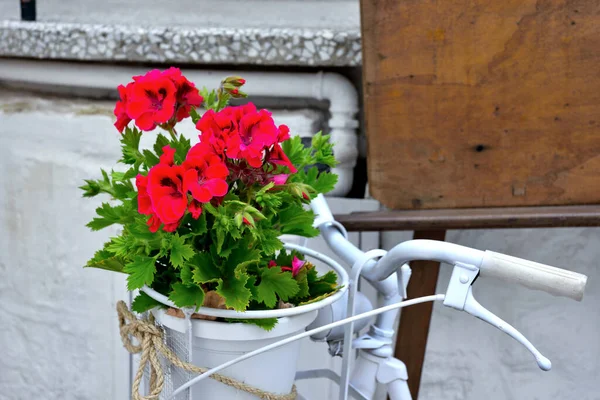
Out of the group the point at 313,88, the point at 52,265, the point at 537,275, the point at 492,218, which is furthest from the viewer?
the point at 52,265

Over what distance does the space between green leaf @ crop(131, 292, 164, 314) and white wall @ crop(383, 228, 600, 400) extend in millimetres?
827

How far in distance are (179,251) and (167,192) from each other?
7cm

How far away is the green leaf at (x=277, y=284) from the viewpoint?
0.68 meters

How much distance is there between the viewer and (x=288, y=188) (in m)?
0.69

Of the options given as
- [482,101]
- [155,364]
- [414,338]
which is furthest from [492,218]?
[155,364]

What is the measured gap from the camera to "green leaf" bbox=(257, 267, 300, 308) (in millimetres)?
684

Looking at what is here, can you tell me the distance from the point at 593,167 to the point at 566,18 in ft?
0.86

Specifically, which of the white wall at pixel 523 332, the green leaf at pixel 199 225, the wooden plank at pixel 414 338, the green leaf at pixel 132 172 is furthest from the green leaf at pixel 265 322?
the white wall at pixel 523 332

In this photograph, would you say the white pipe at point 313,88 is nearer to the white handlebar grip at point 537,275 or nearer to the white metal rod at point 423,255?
the white metal rod at point 423,255

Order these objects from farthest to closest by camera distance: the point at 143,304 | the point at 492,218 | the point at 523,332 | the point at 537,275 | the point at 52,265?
the point at 52,265, the point at 523,332, the point at 492,218, the point at 143,304, the point at 537,275

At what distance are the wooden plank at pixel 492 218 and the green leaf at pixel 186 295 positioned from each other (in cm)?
57

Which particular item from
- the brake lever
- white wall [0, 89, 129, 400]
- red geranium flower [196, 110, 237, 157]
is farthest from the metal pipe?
the brake lever

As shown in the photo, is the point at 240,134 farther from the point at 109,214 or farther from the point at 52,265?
the point at 52,265

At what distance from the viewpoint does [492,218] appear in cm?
112
